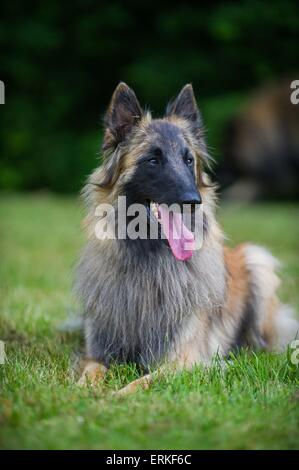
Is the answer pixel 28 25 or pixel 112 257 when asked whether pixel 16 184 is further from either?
pixel 112 257

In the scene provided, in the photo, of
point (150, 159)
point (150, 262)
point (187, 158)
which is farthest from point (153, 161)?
point (150, 262)

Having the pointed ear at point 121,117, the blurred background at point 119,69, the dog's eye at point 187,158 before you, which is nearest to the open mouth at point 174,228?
the dog's eye at point 187,158

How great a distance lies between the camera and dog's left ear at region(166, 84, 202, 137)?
4.91 meters

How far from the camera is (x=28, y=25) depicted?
17406 millimetres

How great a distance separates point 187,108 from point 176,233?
1000mm

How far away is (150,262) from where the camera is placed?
4547mm

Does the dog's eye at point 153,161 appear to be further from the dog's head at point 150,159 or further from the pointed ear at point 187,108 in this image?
the pointed ear at point 187,108

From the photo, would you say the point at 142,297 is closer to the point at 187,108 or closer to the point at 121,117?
the point at 121,117

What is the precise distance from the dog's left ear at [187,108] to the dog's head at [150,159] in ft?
0.26

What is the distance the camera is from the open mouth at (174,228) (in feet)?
14.5

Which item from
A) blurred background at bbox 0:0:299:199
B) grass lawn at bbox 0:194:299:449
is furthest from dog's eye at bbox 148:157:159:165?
blurred background at bbox 0:0:299:199

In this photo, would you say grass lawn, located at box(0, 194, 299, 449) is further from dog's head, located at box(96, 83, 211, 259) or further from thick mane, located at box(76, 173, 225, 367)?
dog's head, located at box(96, 83, 211, 259)
